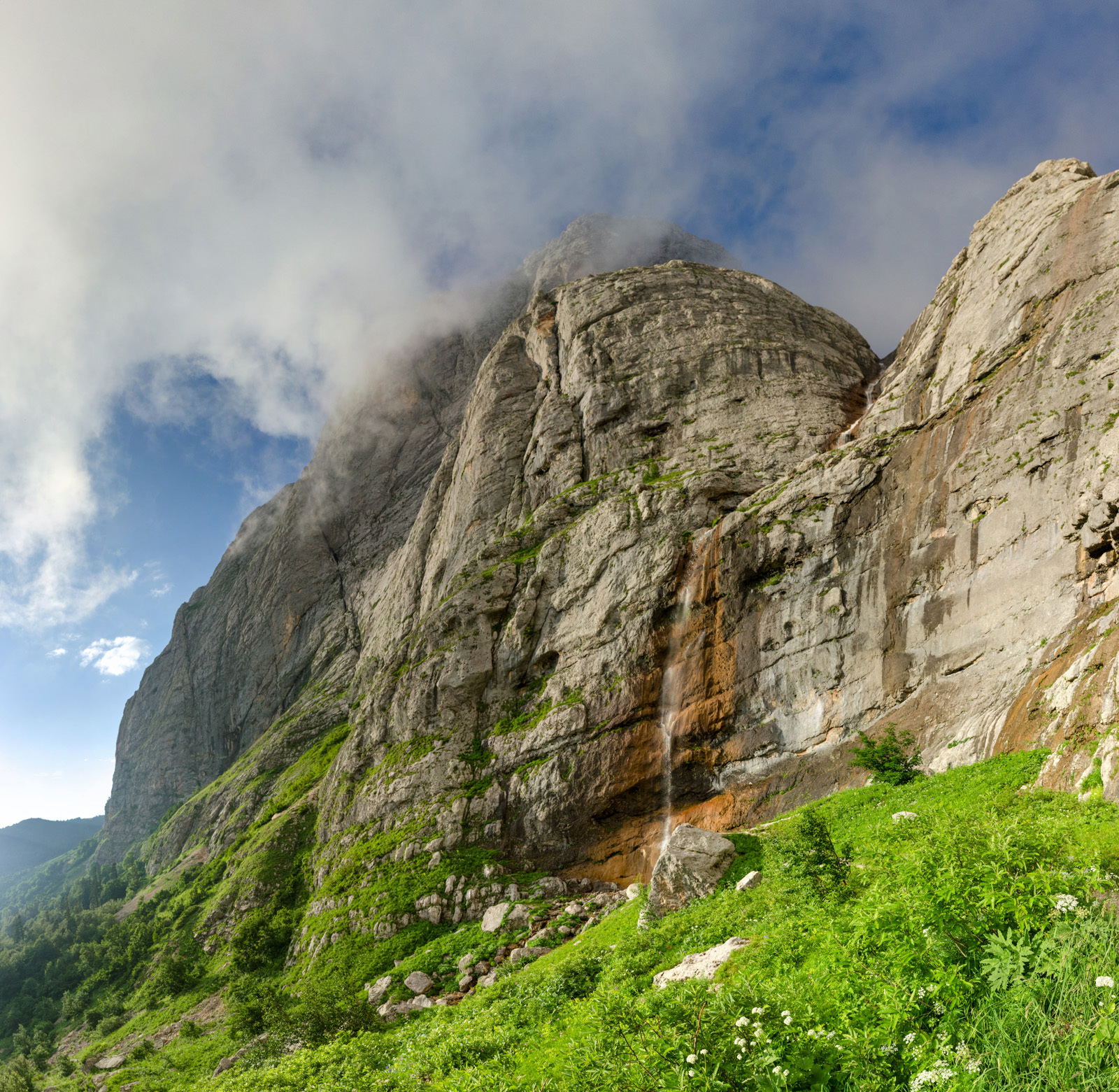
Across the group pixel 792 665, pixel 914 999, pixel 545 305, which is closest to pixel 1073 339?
pixel 792 665

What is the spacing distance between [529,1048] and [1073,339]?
44968 millimetres

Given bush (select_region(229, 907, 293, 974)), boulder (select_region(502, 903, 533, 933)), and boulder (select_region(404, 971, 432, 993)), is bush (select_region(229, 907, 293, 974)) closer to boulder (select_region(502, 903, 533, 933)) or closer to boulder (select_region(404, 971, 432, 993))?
boulder (select_region(404, 971, 432, 993))

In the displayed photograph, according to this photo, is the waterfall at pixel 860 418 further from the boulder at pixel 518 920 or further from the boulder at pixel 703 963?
the boulder at pixel 703 963

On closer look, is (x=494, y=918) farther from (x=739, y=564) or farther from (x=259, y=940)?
(x=259, y=940)

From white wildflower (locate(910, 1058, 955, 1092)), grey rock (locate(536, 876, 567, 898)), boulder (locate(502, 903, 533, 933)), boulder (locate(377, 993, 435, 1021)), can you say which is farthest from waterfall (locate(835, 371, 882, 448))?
white wildflower (locate(910, 1058, 955, 1092))

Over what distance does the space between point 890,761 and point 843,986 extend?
2589 cm

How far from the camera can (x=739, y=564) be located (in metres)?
46.1

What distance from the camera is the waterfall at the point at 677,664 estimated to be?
1684 inches

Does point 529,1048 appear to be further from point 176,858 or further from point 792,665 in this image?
point 176,858

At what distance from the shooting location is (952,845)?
7.93 m

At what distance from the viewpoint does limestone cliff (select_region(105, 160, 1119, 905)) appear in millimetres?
32156

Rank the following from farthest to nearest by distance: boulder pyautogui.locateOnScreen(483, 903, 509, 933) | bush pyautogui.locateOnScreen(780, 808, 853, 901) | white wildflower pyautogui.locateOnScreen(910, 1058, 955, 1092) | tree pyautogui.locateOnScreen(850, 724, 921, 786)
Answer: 1. boulder pyautogui.locateOnScreen(483, 903, 509, 933)
2. tree pyautogui.locateOnScreen(850, 724, 921, 786)
3. bush pyautogui.locateOnScreen(780, 808, 853, 901)
4. white wildflower pyautogui.locateOnScreen(910, 1058, 955, 1092)

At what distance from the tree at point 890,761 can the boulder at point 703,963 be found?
55.6ft

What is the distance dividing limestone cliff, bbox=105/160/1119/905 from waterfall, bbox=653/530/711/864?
0.27 m
